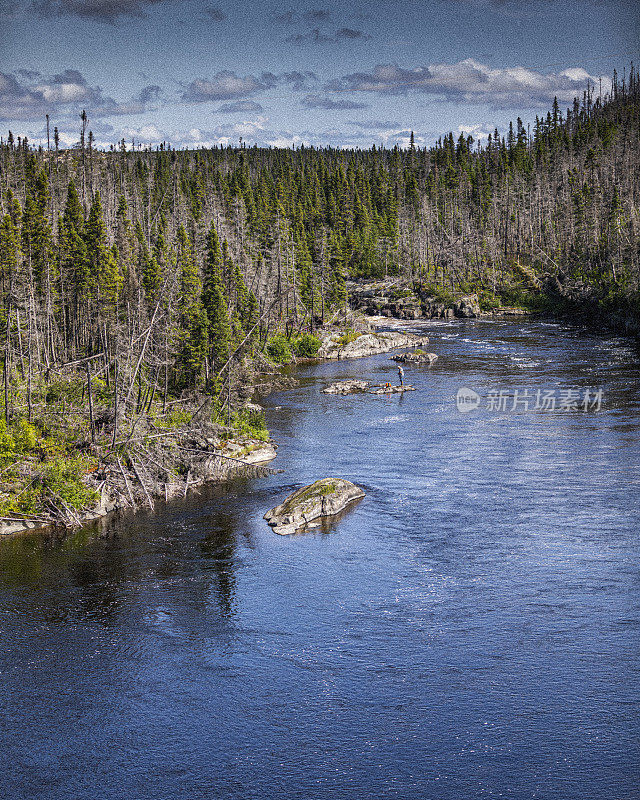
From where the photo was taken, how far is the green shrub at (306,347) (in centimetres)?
9306

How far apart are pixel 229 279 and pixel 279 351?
615 inches

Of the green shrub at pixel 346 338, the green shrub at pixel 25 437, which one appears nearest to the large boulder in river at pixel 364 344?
the green shrub at pixel 346 338

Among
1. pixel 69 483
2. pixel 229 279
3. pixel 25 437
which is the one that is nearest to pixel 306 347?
pixel 229 279

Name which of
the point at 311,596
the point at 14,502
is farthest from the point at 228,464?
the point at 311,596

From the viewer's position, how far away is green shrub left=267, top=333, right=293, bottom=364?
88.2m

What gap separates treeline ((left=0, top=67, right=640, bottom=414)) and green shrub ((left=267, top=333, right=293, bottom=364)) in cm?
287

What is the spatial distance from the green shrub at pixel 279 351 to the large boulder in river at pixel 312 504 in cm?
4598

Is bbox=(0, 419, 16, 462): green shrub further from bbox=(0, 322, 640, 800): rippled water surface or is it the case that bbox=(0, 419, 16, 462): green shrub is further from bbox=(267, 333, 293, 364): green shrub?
bbox=(267, 333, 293, 364): green shrub

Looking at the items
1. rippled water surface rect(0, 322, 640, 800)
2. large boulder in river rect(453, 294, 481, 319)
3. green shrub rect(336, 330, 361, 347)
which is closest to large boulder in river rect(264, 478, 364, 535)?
rippled water surface rect(0, 322, 640, 800)

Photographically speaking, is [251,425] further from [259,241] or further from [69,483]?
[259,241]

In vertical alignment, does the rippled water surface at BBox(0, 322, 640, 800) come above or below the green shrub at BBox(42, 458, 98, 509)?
below

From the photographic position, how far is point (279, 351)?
88.8m
